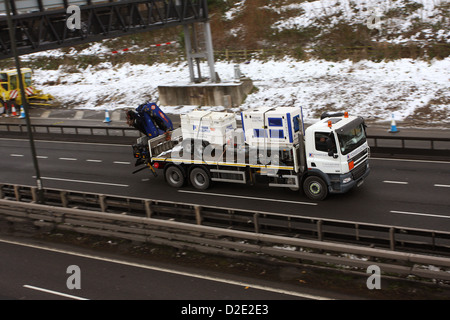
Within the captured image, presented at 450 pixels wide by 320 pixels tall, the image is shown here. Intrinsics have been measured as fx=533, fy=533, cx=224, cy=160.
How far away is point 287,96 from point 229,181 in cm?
1634

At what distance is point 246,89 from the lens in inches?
1384

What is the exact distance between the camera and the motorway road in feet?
53.3

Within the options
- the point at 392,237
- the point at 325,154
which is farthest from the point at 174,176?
the point at 392,237

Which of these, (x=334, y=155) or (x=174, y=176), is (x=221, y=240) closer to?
(x=334, y=155)

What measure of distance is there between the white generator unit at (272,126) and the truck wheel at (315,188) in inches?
54.8

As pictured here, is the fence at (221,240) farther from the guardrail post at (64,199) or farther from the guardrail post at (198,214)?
the guardrail post at (64,199)

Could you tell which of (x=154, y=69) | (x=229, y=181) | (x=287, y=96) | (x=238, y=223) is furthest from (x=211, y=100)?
(x=238, y=223)

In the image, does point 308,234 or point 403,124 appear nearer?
point 308,234

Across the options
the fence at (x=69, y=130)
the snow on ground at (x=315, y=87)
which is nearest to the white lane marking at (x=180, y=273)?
the fence at (x=69, y=130)

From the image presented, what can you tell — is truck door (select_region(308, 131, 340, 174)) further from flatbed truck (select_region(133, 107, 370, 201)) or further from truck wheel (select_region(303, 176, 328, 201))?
truck wheel (select_region(303, 176, 328, 201))

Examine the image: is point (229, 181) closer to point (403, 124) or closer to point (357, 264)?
point (357, 264)

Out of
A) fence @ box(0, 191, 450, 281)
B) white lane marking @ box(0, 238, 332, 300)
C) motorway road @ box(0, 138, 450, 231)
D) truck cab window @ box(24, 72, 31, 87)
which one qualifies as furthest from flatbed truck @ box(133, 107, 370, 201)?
truck cab window @ box(24, 72, 31, 87)

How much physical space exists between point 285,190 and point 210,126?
3.55m

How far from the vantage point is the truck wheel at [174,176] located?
20109 mm
